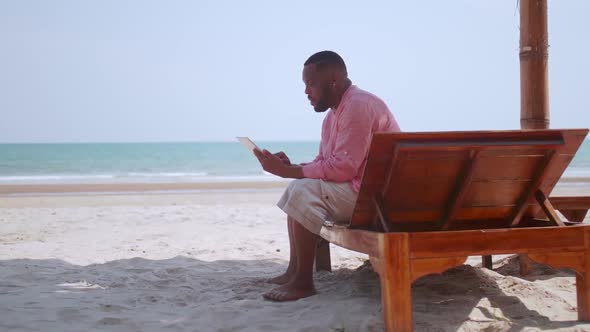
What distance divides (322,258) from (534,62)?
2.25 metres

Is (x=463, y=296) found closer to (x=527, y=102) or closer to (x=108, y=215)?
(x=527, y=102)

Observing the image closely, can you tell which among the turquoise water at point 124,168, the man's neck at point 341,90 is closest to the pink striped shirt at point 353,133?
the man's neck at point 341,90

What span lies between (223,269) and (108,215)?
14.4 feet

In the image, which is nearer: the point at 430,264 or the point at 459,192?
the point at 430,264

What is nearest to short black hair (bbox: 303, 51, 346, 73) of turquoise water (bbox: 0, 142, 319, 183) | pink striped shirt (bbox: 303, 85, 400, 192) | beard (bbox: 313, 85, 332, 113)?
beard (bbox: 313, 85, 332, 113)

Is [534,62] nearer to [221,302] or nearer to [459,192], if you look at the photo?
[459,192]

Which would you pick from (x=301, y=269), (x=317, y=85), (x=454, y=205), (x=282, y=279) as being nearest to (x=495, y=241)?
(x=454, y=205)

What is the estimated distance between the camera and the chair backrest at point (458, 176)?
2887 mm

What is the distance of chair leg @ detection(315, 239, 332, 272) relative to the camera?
4773mm

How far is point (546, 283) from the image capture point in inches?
157

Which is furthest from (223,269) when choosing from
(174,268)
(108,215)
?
(108,215)

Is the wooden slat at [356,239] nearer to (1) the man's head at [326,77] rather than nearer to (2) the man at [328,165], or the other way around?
(2) the man at [328,165]

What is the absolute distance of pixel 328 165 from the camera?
3.59 metres

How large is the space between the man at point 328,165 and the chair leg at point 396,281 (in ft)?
2.67
